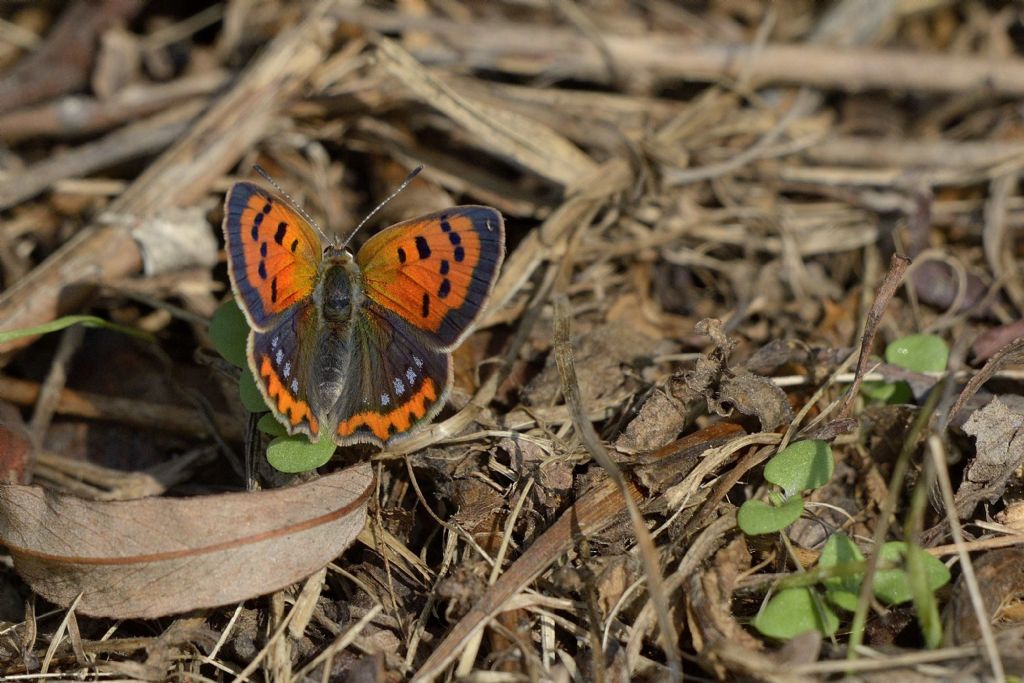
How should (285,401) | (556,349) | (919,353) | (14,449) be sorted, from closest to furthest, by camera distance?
1. (285,401)
2. (556,349)
3. (14,449)
4. (919,353)

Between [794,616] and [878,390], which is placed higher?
[878,390]

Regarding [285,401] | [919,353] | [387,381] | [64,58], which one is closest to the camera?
[285,401]

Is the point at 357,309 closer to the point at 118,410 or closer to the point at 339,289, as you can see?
the point at 339,289

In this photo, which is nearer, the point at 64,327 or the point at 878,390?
the point at 878,390

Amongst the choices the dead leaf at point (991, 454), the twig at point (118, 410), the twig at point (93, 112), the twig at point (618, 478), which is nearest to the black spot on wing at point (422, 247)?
the twig at point (618, 478)

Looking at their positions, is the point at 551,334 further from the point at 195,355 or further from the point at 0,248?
the point at 0,248

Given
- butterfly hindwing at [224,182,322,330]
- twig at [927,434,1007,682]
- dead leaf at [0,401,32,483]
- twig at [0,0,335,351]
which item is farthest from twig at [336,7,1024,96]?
twig at [927,434,1007,682]

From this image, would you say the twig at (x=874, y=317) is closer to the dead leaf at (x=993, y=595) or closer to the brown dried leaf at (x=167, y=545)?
the dead leaf at (x=993, y=595)

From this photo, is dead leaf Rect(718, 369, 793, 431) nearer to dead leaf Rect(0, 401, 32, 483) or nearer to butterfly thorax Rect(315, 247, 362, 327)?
butterfly thorax Rect(315, 247, 362, 327)

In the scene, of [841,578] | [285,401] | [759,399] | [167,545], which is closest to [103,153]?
[285,401]
